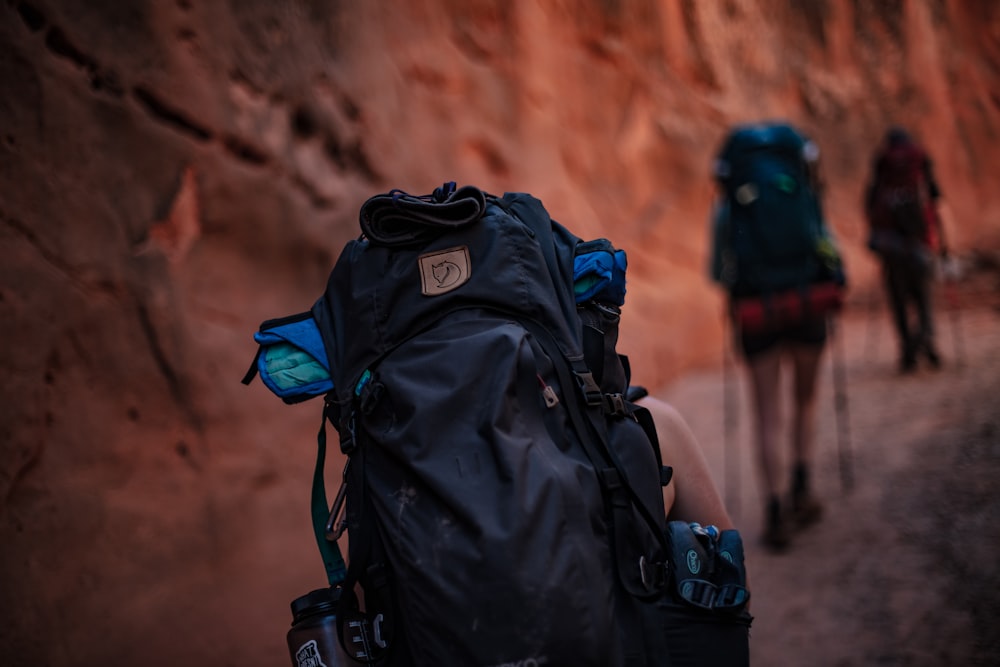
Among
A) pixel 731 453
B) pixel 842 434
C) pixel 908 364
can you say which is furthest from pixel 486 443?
pixel 908 364

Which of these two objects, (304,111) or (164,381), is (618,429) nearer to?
(164,381)

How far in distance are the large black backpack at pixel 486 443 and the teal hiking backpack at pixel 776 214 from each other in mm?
2519

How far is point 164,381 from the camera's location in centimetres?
354

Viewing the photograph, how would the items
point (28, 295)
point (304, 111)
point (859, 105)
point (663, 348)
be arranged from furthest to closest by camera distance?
point (859, 105) → point (663, 348) → point (304, 111) → point (28, 295)

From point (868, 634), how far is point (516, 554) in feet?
8.36

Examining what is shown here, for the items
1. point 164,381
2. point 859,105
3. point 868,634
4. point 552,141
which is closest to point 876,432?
point 868,634

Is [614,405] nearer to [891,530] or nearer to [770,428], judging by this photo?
[770,428]

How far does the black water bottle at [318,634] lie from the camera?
147 centimetres

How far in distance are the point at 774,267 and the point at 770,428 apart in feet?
2.59

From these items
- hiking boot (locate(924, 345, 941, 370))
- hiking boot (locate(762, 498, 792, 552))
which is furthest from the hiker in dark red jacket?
hiking boot (locate(762, 498, 792, 552))

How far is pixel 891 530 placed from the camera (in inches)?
156

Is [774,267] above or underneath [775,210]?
underneath

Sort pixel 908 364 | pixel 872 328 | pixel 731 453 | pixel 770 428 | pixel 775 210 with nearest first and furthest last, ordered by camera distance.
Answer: pixel 775 210
pixel 770 428
pixel 731 453
pixel 908 364
pixel 872 328

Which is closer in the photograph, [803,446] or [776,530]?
[776,530]
